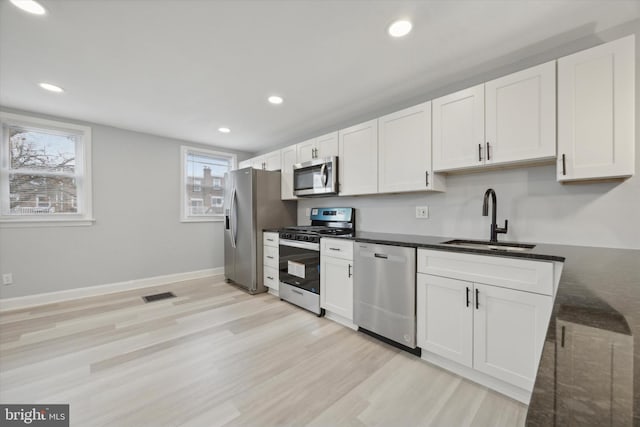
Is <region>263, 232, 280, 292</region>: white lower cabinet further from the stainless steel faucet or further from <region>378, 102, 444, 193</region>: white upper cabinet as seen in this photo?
the stainless steel faucet

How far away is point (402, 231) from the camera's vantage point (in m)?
2.76

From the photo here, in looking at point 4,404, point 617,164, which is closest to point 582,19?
point 617,164

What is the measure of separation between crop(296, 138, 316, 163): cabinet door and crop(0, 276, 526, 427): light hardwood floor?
197 cm

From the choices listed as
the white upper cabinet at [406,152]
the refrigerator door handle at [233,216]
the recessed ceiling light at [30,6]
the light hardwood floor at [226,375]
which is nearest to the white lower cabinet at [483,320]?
the light hardwood floor at [226,375]

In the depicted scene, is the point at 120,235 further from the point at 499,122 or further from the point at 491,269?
the point at 499,122

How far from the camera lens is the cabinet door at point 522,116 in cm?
170

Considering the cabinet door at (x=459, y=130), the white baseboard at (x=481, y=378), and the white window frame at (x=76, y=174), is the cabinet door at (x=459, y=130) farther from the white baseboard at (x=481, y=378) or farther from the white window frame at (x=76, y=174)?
the white window frame at (x=76, y=174)

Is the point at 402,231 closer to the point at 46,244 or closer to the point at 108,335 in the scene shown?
the point at 108,335

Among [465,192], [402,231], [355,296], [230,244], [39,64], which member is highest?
[39,64]

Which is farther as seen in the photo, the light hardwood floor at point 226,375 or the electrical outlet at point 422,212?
the electrical outlet at point 422,212

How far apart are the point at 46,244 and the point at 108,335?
5.84ft

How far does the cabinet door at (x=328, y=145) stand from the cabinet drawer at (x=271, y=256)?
4.51 feet

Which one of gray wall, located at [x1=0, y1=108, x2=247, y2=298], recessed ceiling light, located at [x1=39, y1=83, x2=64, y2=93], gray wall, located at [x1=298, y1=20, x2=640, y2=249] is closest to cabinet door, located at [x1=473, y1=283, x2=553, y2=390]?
gray wall, located at [x1=298, y1=20, x2=640, y2=249]

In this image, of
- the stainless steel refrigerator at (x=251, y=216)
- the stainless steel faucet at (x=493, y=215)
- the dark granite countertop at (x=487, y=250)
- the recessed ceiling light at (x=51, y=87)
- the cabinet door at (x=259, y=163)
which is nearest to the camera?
the dark granite countertop at (x=487, y=250)
